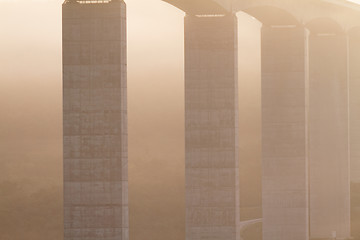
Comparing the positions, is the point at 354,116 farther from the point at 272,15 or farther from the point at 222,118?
the point at 222,118

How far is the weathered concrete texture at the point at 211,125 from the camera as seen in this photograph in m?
45.0

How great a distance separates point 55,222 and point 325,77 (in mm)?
67195

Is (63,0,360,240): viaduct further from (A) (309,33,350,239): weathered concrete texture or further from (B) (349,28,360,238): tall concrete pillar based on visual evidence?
(B) (349,28,360,238): tall concrete pillar

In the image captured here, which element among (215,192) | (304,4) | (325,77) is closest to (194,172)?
(215,192)

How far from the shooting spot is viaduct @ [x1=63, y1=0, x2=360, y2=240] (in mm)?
36625

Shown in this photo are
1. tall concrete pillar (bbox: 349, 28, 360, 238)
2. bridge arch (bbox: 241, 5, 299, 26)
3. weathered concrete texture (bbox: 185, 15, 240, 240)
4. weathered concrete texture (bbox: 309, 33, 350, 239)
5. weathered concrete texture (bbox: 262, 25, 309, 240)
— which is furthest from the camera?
tall concrete pillar (bbox: 349, 28, 360, 238)

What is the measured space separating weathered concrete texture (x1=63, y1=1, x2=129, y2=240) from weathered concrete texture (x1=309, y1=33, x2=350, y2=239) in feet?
96.4

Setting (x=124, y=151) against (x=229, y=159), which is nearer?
(x=124, y=151)

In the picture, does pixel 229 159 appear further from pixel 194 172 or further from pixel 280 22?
pixel 280 22

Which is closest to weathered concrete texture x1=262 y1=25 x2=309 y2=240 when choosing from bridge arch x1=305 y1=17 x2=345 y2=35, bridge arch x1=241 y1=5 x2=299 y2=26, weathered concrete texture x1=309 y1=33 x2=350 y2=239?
bridge arch x1=241 y1=5 x2=299 y2=26

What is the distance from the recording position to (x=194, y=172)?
148 ft

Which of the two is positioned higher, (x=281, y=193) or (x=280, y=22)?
(x=280, y=22)

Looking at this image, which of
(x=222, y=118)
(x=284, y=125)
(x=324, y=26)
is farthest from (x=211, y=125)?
(x=324, y=26)

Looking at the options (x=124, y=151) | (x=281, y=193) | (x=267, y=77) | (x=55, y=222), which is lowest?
(x=55, y=222)
